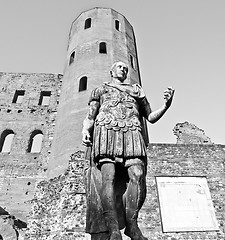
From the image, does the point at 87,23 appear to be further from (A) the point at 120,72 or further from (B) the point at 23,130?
(A) the point at 120,72

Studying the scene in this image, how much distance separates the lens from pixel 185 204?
1098 cm

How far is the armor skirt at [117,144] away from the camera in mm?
3113

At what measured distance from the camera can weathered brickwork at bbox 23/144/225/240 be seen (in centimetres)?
966

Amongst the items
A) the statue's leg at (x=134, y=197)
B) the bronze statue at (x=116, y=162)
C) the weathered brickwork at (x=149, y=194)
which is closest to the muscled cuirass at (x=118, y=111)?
the bronze statue at (x=116, y=162)

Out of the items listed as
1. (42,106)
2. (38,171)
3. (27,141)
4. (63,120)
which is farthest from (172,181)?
(42,106)

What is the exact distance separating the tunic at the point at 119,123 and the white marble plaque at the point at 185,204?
7863 millimetres

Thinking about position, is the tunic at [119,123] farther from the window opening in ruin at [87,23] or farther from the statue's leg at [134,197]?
the window opening in ruin at [87,23]

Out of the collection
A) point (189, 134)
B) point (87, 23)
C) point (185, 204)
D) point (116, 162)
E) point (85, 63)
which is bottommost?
point (116, 162)

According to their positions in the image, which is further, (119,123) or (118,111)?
(118,111)

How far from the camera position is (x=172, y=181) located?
447 inches

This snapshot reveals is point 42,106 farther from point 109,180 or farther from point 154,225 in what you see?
point 109,180

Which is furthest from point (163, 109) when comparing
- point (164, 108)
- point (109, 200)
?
point (109, 200)

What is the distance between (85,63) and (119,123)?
44.4 ft

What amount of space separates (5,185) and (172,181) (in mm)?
11303
